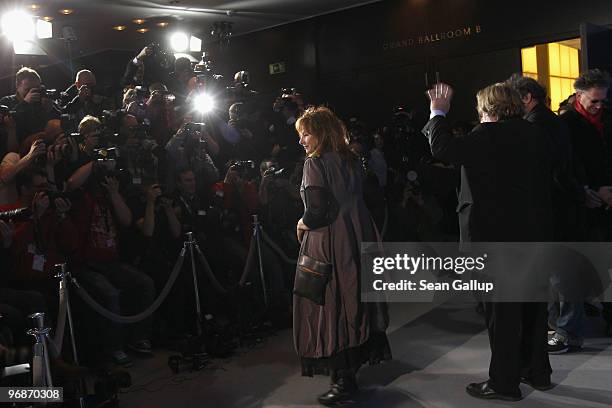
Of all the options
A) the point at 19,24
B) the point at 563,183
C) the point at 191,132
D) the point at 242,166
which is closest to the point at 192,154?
the point at 191,132

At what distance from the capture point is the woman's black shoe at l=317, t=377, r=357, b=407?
10.9 ft

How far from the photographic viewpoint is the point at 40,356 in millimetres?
3096

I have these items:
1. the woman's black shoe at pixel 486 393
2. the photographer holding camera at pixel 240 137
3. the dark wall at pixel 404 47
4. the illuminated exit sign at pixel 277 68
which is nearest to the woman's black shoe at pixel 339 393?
the woman's black shoe at pixel 486 393

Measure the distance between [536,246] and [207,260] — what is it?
2.65 metres

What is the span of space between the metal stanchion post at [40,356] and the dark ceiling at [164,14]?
552 cm

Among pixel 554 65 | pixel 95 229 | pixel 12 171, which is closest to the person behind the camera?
pixel 12 171

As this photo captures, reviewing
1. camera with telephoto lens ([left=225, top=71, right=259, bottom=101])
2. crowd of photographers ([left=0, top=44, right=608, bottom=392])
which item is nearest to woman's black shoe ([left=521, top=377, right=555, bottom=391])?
crowd of photographers ([left=0, top=44, right=608, bottom=392])

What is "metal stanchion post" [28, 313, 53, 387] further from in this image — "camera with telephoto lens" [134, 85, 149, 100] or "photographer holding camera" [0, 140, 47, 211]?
"camera with telephoto lens" [134, 85, 149, 100]

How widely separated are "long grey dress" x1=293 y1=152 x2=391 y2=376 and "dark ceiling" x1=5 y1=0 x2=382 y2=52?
5.47 m

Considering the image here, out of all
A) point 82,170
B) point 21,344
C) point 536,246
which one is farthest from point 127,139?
point 536,246

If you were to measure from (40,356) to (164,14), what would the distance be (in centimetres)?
643

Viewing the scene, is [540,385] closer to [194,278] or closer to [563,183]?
[563,183]

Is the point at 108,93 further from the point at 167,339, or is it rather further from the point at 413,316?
the point at 413,316

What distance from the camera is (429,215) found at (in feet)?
21.8
